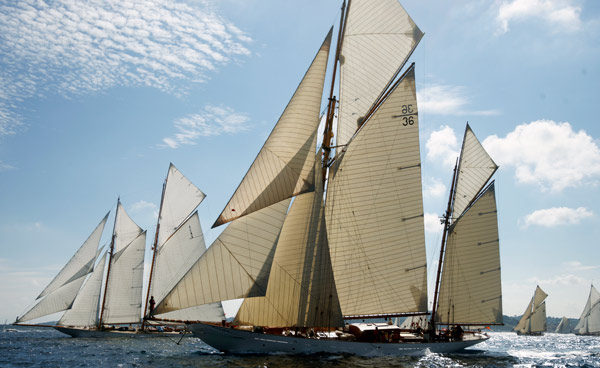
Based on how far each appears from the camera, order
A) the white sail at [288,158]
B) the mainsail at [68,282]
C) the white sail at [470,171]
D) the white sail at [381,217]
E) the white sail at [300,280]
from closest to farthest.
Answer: the white sail at [288,158] < the white sail at [300,280] < the white sail at [381,217] < the white sail at [470,171] < the mainsail at [68,282]

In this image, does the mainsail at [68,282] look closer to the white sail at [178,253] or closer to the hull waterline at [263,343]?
the white sail at [178,253]

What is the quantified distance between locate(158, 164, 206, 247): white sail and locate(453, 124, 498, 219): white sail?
103ft

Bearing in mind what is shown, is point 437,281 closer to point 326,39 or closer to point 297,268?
point 297,268

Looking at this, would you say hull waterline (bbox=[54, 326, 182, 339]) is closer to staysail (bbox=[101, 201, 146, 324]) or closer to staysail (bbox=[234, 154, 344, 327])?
staysail (bbox=[101, 201, 146, 324])

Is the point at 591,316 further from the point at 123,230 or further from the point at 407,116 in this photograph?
the point at 123,230

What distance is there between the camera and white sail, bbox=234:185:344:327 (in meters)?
31.3

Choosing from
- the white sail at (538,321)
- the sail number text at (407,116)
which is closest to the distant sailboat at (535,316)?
the white sail at (538,321)

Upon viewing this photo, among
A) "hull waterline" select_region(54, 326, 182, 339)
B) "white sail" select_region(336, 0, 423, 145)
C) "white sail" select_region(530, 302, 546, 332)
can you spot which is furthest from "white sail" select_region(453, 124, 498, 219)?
"white sail" select_region(530, 302, 546, 332)

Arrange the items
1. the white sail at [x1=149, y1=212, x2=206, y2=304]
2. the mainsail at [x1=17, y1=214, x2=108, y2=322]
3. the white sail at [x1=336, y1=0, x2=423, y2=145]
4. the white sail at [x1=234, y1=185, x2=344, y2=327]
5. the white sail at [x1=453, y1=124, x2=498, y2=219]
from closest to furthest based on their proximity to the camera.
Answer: the white sail at [x1=234, y1=185, x2=344, y2=327] → the white sail at [x1=336, y1=0, x2=423, y2=145] → the white sail at [x1=453, y1=124, x2=498, y2=219] → the mainsail at [x1=17, y1=214, x2=108, y2=322] → the white sail at [x1=149, y1=212, x2=206, y2=304]

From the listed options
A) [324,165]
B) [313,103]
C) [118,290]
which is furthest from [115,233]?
[313,103]

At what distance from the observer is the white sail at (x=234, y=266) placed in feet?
93.5

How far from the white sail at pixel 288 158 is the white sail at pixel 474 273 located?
1990 cm

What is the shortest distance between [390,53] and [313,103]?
10480mm

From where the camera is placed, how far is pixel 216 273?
28.6m
